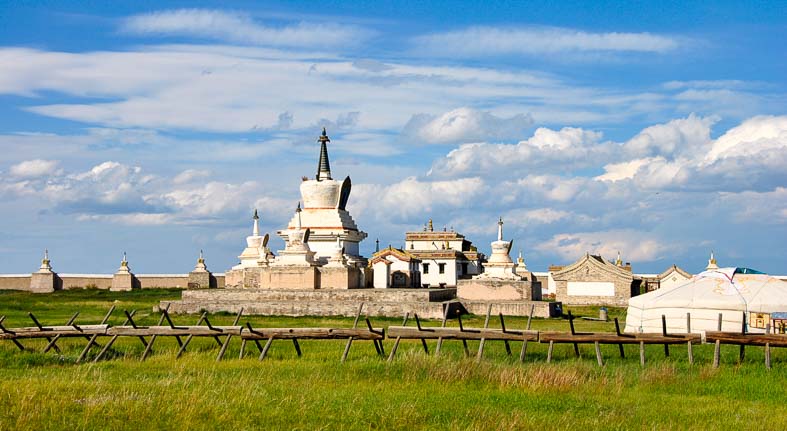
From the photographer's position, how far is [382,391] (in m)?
15.6

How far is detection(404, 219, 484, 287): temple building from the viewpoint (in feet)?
181

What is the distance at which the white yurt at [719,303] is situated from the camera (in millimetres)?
27531

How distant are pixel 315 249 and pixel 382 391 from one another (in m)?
31.6

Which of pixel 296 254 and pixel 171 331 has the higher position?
pixel 296 254

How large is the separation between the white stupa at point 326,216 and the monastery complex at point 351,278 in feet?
0.17

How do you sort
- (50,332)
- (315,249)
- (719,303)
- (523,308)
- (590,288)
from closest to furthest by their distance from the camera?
(50,332), (719,303), (523,308), (315,249), (590,288)

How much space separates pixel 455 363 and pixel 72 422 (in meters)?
7.57

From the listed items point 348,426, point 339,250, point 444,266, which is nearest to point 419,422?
point 348,426

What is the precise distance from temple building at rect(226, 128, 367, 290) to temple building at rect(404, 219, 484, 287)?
23.8ft

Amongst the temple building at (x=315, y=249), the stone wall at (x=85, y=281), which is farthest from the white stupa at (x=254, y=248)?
the stone wall at (x=85, y=281)

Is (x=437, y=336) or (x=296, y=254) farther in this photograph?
(x=296, y=254)

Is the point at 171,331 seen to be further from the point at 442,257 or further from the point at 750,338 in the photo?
the point at 442,257

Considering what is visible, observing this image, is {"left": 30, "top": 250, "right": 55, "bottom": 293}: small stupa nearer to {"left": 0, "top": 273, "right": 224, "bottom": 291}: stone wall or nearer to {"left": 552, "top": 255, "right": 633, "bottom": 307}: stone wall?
{"left": 0, "top": 273, "right": 224, "bottom": 291}: stone wall

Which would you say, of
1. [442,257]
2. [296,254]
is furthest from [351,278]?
[442,257]
